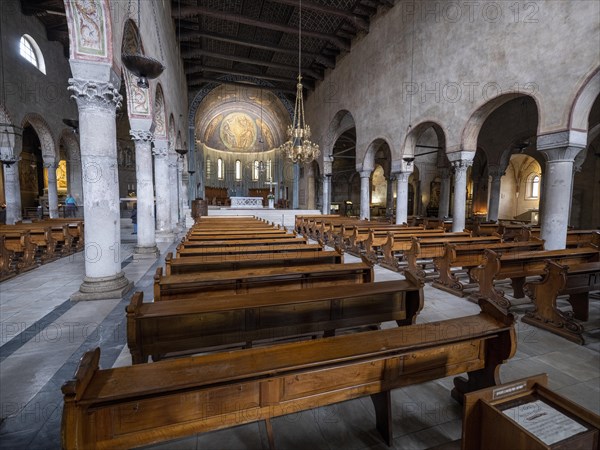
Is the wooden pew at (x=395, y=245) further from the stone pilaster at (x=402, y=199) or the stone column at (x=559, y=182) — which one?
the stone pilaster at (x=402, y=199)

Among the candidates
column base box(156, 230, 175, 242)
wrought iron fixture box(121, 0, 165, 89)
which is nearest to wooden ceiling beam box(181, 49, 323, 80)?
column base box(156, 230, 175, 242)

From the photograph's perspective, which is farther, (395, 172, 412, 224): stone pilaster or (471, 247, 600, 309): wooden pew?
(395, 172, 412, 224): stone pilaster

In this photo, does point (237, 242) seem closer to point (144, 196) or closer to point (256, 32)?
point (144, 196)

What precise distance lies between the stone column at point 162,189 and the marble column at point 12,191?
682 cm

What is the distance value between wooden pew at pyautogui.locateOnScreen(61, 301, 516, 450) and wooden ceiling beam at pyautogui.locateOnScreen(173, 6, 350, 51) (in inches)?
630

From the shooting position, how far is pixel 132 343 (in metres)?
2.00

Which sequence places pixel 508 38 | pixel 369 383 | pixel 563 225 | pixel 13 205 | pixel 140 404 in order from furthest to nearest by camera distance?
pixel 13 205, pixel 508 38, pixel 563 225, pixel 369 383, pixel 140 404

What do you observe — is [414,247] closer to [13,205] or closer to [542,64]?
[542,64]

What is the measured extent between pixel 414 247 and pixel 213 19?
16.1 metres

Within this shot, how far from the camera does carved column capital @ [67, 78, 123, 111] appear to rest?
14.8 ft

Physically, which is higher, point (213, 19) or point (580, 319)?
point (213, 19)

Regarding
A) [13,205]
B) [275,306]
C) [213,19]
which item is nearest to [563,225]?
[275,306]

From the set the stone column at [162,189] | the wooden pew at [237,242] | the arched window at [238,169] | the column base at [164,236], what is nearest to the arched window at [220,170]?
the arched window at [238,169]

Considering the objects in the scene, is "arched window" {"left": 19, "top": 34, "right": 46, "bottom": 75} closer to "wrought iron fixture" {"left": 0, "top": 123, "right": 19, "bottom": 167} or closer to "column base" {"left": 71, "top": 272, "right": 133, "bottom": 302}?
"wrought iron fixture" {"left": 0, "top": 123, "right": 19, "bottom": 167}
